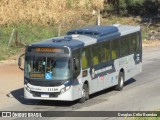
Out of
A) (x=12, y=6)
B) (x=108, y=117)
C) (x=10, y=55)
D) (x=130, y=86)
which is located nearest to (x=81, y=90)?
(x=108, y=117)

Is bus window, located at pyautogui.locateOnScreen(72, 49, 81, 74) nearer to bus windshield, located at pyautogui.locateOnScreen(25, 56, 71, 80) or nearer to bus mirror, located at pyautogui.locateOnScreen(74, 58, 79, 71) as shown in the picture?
bus mirror, located at pyautogui.locateOnScreen(74, 58, 79, 71)

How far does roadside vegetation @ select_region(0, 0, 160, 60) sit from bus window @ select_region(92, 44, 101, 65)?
1213 cm

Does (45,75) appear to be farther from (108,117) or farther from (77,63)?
(108,117)

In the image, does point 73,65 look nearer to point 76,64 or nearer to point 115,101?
point 76,64

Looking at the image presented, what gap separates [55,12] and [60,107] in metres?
25.9

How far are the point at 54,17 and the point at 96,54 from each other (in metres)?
21.8

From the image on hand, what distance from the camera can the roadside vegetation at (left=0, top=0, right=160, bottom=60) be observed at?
128 feet

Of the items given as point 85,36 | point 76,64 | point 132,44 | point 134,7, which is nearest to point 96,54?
point 85,36

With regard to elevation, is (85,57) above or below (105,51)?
above

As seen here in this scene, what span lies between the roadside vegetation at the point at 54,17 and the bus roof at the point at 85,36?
35.9 ft

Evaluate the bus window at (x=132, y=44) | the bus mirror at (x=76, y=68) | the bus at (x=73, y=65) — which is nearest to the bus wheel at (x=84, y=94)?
the bus at (x=73, y=65)

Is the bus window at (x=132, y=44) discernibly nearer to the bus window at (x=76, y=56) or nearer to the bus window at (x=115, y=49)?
the bus window at (x=115, y=49)

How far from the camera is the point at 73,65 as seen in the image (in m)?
21.8

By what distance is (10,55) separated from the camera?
118ft
